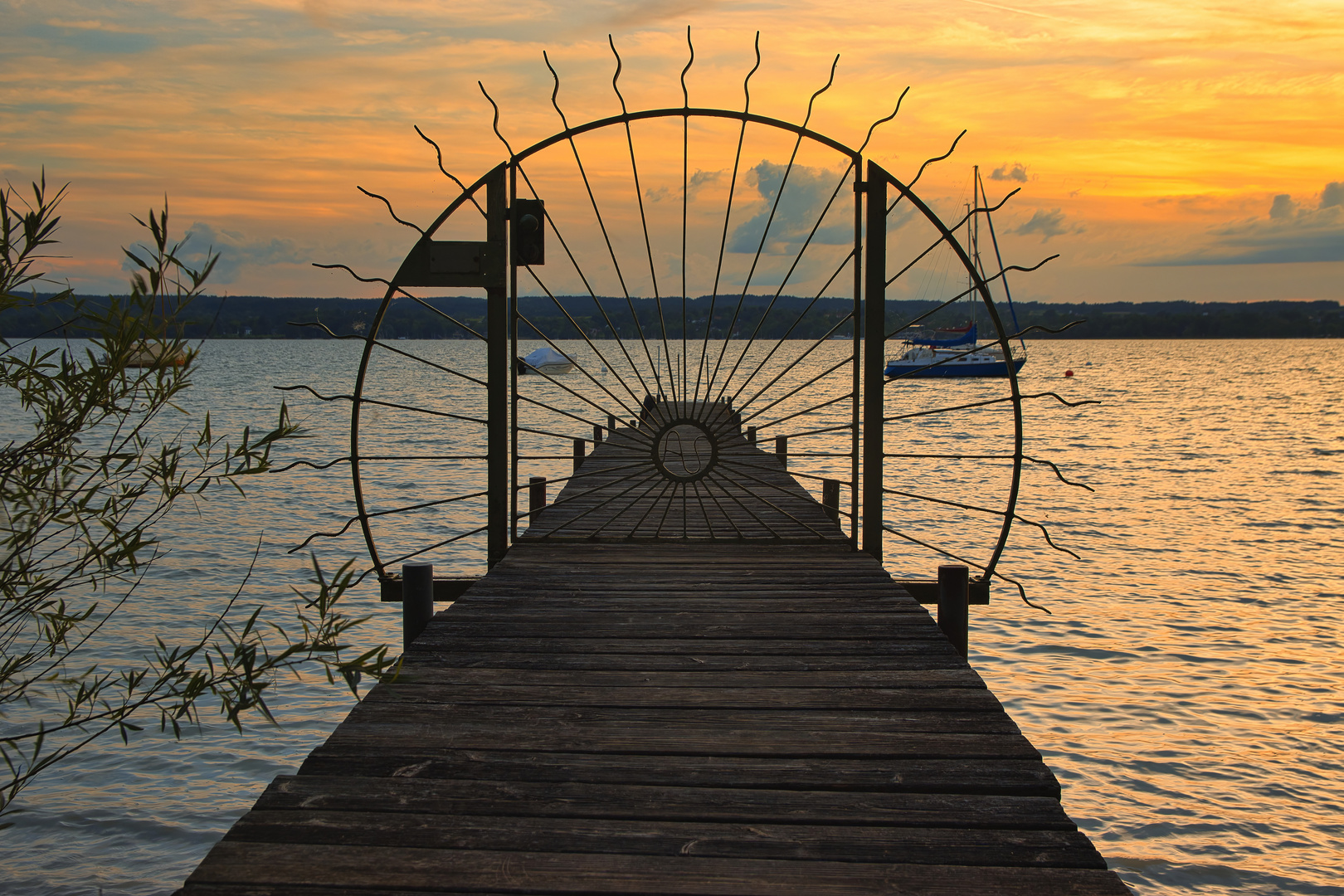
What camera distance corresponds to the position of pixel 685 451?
447 inches

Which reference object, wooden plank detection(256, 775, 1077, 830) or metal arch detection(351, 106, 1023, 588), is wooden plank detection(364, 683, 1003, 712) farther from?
metal arch detection(351, 106, 1023, 588)

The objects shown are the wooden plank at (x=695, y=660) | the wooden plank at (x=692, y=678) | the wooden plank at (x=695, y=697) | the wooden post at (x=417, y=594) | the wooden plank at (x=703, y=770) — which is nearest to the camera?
the wooden plank at (x=703, y=770)

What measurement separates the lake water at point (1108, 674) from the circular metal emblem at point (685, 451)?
276 centimetres

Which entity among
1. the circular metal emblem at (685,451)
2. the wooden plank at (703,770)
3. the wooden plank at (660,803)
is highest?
the circular metal emblem at (685,451)

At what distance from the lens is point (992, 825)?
2365 millimetres

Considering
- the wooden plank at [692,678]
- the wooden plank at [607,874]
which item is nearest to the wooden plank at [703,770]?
the wooden plank at [607,874]

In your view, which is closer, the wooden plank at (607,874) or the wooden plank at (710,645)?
the wooden plank at (607,874)

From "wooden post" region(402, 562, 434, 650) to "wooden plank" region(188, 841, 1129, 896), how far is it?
98.3 inches

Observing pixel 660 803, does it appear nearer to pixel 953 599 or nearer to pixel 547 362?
Answer: pixel 953 599

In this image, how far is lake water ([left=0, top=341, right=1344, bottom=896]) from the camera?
5.40m

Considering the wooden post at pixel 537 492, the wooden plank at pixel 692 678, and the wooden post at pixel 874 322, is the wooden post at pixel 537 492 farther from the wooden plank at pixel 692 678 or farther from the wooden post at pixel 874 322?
the wooden plank at pixel 692 678

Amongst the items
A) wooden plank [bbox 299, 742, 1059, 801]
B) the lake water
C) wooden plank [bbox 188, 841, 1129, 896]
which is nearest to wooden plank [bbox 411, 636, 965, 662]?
wooden plank [bbox 299, 742, 1059, 801]

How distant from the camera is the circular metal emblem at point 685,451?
5.73 metres

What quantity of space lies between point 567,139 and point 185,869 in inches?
175
